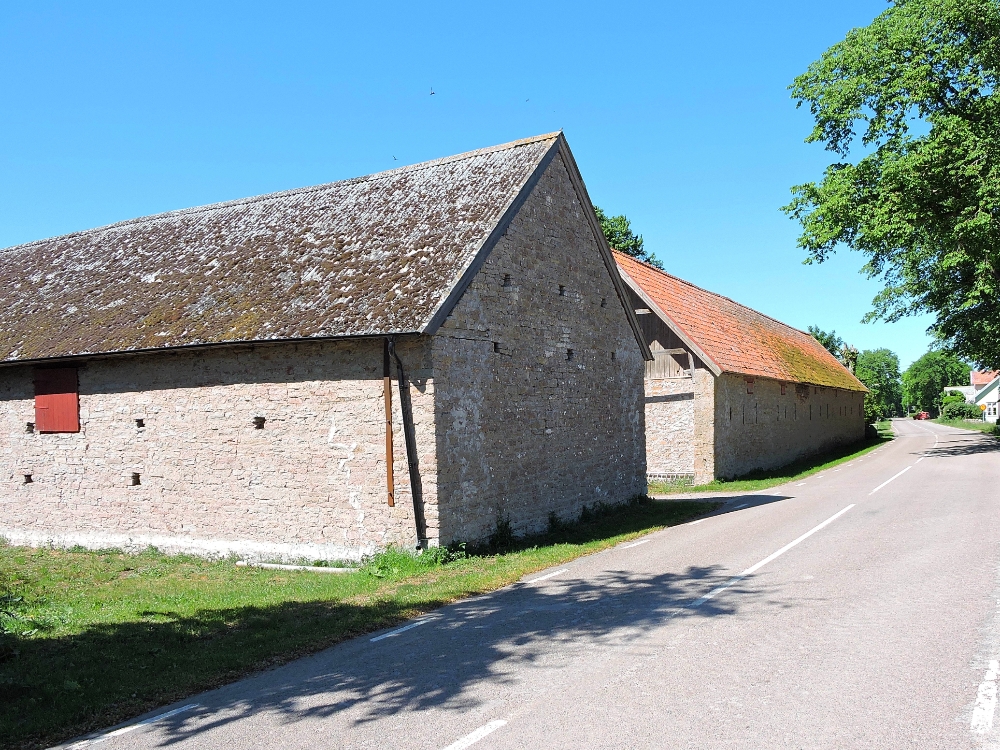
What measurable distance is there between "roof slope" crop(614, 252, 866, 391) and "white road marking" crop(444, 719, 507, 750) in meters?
20.1

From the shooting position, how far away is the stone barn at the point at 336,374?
1259 centimetres

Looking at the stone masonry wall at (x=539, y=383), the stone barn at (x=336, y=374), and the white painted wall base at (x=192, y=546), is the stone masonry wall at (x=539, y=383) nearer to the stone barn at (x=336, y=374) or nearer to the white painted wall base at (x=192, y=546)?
the stone barn at (x=336, y=374)

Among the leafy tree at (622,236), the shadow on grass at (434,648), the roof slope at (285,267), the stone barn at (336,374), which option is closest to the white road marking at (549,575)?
the shadow on grass at (434,648)

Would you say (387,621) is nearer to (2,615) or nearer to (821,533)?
→ (2,615)

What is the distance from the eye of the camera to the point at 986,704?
526 cm

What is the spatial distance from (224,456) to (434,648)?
804 cm

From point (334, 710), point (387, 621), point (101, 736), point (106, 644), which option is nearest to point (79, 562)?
point (106, 644)

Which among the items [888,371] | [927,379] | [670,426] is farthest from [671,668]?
[888,371]

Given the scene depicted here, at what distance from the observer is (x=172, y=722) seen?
5.92m

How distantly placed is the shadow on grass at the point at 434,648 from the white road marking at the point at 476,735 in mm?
167

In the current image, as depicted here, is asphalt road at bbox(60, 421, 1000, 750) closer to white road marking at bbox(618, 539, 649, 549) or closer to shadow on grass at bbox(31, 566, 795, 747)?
shadow on grass at bbox(31, 566, 795, 747)

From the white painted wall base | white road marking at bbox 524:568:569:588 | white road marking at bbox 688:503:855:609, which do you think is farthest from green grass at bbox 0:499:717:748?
white road marking at bbox 688:503:855:609

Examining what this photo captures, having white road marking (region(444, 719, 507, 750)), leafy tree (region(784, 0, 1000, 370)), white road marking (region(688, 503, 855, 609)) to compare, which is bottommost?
white road marking (region(688, 503, 855, 609))

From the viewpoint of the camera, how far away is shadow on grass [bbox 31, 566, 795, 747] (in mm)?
5812
